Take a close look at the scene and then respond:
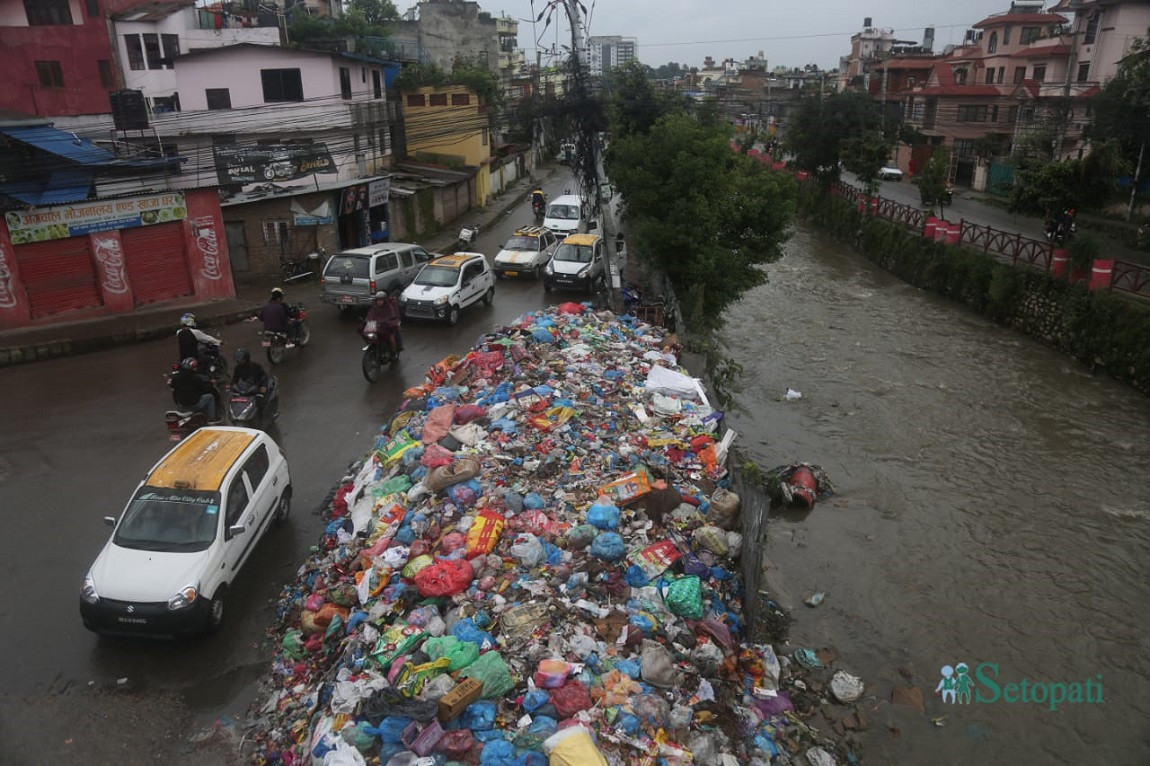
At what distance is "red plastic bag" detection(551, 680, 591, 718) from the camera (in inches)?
209

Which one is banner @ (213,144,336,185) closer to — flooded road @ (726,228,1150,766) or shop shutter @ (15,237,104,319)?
shop shutter @ (15,237,104,319)

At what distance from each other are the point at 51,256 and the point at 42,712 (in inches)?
529

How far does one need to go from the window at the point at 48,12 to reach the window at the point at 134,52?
6.80 ft

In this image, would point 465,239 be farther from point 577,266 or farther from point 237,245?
point 237,245

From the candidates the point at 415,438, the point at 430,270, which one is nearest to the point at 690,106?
the point at 430,270

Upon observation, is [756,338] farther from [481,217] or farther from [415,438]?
[481,217]

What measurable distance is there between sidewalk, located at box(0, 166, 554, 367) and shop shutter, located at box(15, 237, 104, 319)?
447mm

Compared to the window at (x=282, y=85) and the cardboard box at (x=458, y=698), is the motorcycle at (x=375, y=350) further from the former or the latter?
the window at (x=282, y=85)

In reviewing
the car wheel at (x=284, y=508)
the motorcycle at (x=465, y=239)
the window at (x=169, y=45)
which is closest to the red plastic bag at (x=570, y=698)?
the car wheel at (x=284, y=508)

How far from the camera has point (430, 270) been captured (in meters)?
17.8

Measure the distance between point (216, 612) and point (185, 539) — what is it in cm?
78

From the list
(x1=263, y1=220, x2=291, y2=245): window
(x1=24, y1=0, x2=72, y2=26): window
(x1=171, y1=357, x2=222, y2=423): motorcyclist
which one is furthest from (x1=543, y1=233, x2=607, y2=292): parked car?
(x1=24, y1=0, x2=72, y2=26): window

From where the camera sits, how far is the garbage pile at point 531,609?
5.25 metres

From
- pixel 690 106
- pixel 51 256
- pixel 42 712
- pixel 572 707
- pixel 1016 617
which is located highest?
pixel 690 106
